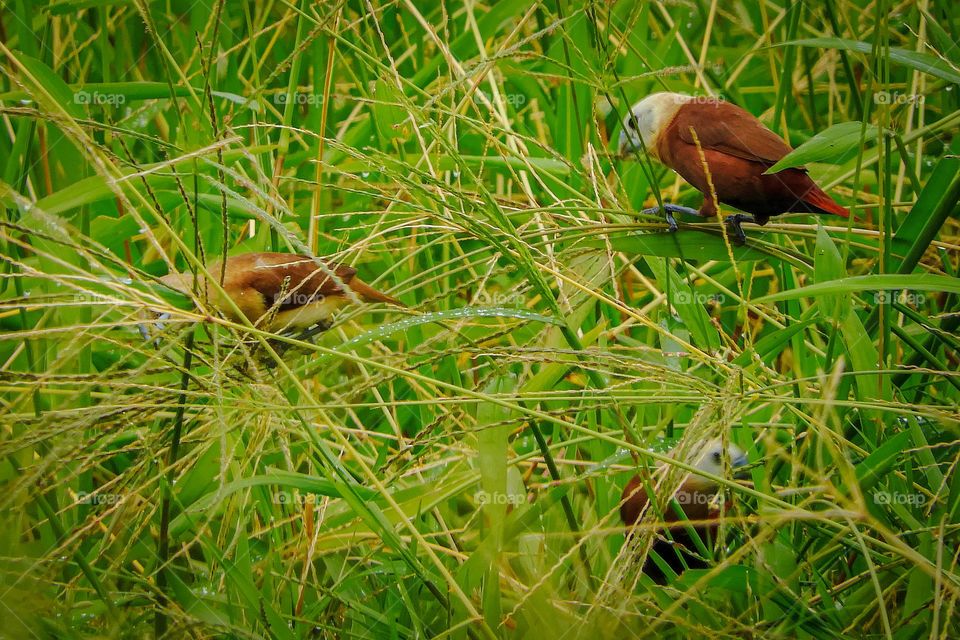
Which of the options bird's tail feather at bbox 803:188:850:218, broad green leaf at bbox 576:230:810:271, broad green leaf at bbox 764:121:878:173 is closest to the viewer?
broad green leaf at bbox 764:121:878:173

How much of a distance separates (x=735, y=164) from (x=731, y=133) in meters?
0.09

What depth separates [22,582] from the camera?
120 cm

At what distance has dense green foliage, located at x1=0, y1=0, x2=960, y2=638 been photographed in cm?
115

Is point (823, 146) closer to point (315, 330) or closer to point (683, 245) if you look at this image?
point (683, 245)

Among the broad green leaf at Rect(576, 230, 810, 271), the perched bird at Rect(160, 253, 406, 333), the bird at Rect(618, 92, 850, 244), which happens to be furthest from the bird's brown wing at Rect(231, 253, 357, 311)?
the bird at Rect(618, 92, 850, 244)

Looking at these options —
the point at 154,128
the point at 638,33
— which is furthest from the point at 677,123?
the point at 154,128

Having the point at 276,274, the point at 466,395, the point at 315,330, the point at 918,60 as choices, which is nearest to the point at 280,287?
the point at 276,274

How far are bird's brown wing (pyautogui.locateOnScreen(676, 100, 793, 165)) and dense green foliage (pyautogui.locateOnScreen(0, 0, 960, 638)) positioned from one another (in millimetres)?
135

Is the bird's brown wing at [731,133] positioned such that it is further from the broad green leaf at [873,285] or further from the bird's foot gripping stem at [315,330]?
the bird's foot gripping stem at [315,330]

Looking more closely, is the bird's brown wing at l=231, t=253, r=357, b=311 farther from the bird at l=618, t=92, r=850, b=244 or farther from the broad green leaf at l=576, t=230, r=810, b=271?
the bird at l=618, t=92, r=850, b=244

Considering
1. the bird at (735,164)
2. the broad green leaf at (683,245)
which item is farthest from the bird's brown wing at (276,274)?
the bird at (735,164)

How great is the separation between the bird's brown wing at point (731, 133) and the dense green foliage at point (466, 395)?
0.44ft

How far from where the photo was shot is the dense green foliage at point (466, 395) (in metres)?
1.15

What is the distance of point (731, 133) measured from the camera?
79.9 inches
